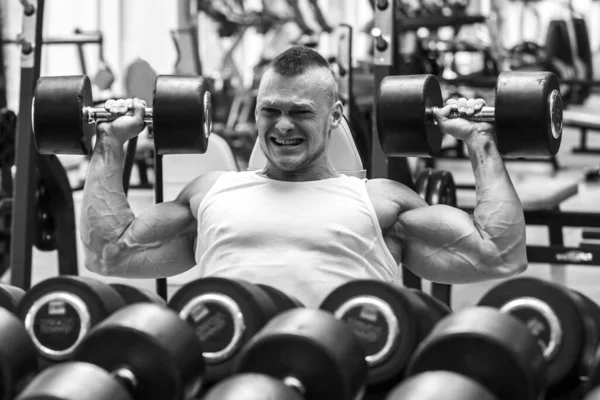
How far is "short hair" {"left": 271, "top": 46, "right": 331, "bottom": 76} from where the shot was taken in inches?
81.4

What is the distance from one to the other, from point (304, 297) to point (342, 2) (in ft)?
43.3

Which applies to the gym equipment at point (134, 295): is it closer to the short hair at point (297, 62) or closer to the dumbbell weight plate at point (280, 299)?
the dumbbell weight plate at point (280, 299)

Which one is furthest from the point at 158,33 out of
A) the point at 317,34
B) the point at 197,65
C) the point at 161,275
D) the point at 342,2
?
the point at 161,275

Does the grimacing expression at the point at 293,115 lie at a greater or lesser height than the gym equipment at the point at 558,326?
greater

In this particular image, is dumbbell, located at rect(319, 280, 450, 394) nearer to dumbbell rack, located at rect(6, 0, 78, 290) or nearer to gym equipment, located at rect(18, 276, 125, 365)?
gym equipment, located at rect(18, 276, 125, 365)

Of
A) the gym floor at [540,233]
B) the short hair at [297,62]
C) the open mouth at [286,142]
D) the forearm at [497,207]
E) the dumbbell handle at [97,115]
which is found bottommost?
the gym floor at [540,233]

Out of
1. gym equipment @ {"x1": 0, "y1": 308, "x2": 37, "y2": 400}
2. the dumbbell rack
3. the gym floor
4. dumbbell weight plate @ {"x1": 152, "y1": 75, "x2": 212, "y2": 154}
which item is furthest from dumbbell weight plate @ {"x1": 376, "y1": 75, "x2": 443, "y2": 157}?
the dumbbell rack

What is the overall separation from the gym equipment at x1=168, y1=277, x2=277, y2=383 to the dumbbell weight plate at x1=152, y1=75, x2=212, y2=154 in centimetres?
77

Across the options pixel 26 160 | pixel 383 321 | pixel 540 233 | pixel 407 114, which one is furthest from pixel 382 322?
pixel 540 233

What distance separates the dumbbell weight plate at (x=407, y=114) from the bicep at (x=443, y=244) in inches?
5.3

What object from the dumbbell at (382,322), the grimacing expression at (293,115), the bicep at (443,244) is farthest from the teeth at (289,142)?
the dumbbell at (382,322)

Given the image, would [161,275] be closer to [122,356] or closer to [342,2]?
[122,356]

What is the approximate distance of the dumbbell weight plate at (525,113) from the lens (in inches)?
75.7

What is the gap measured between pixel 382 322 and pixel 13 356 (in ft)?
1.48
